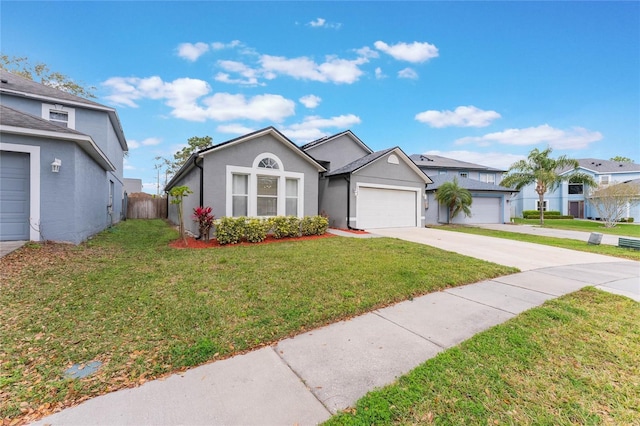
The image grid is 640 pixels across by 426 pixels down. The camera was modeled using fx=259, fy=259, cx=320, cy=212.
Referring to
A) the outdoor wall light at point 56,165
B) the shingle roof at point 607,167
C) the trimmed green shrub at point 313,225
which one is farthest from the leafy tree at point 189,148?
the shingle roof at point 607,167

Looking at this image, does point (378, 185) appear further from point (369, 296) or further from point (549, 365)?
point (549, 365)

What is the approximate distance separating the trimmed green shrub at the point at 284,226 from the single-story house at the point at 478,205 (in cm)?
1250

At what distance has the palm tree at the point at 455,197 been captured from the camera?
59.4ft

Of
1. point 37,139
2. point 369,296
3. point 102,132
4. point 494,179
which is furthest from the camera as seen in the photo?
point 494,179

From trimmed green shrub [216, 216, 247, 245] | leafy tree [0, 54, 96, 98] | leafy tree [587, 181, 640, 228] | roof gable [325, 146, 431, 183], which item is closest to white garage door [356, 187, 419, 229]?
roof gable [325, 146, 431, 183]

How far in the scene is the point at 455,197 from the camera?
719 inches

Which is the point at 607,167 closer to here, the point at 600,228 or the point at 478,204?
the point at 600,228

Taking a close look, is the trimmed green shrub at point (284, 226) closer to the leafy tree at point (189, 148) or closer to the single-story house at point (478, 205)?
the single-story house at point (478, 205)

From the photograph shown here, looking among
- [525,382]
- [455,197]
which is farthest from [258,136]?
[455,197]

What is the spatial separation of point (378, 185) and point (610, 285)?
9.99m

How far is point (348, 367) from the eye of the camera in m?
2.68

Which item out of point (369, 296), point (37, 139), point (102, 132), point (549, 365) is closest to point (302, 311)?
point (369, 296)

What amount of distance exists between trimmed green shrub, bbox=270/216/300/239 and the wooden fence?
16.9 metres

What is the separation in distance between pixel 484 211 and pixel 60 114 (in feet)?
89.7
